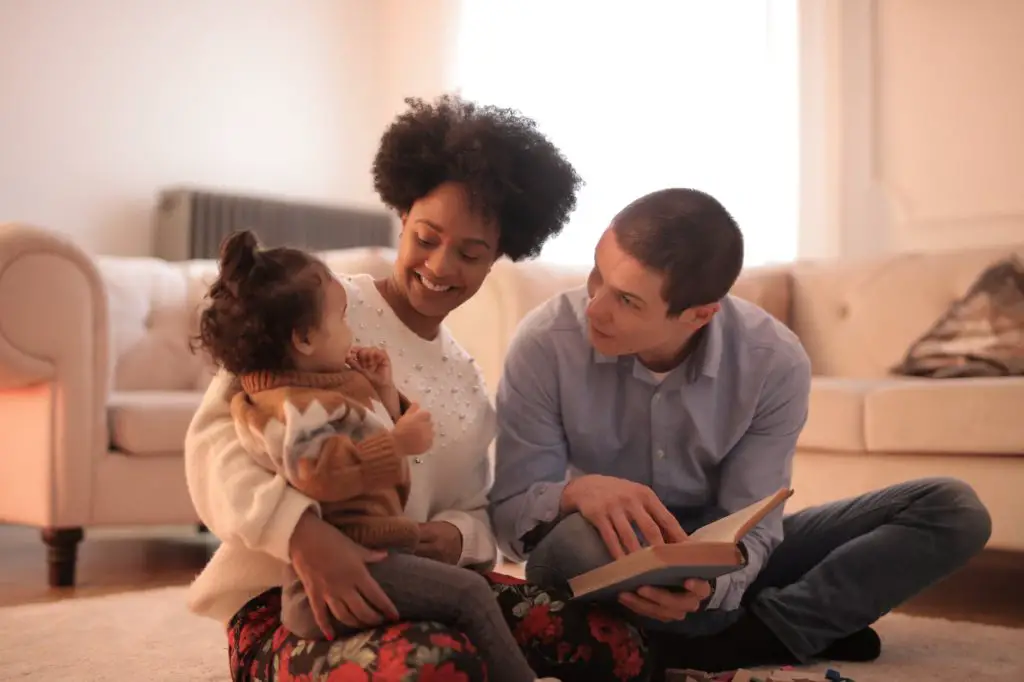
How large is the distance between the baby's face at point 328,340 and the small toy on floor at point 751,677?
2.16 ft

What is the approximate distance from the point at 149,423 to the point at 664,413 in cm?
149

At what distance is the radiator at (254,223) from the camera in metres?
4.91

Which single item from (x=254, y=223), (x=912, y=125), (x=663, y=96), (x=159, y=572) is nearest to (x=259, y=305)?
(x=159, y=572)

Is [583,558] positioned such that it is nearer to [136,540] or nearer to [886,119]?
[136,540]

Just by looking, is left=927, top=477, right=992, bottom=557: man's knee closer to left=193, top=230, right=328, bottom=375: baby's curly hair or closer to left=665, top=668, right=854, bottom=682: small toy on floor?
left=665, top=668, right=854, bottom=682: small toy on floor

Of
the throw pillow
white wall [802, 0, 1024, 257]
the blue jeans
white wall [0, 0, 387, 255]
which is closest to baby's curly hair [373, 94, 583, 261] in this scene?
the blue jeans

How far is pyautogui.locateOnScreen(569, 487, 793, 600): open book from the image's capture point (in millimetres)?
1136

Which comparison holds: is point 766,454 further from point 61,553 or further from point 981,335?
point 61,553

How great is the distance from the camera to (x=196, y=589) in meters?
1.30

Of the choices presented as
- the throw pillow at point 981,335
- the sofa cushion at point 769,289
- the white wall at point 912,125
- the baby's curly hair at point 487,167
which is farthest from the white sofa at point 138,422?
the white wall at point 912,125

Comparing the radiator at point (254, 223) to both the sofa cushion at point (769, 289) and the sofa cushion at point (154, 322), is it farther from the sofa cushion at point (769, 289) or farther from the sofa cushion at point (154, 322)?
the sofa cushion at point (769, 289)

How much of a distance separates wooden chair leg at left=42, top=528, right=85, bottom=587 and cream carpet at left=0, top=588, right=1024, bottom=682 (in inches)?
10.9

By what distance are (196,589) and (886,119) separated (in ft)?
12.5

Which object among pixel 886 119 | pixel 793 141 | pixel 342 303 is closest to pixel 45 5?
pixel 793 141
